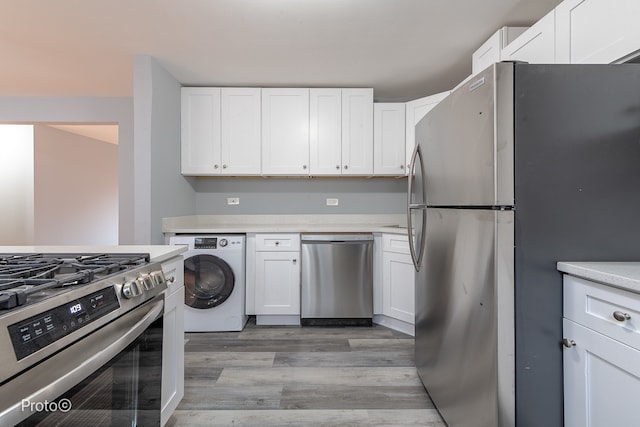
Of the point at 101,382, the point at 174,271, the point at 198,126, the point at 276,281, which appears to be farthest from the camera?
the point at 198,126

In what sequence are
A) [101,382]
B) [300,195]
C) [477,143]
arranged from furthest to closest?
[300,195] < [477,143] < [101,382]

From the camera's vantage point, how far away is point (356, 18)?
78.3 inches

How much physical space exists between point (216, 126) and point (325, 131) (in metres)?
1.08

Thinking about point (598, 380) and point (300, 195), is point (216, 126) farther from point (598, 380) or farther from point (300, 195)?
point (598, 380)

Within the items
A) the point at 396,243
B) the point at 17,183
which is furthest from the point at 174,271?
the point at 17,183

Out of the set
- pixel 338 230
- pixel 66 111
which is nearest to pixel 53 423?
pixel 338 230

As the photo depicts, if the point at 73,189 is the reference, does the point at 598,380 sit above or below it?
below

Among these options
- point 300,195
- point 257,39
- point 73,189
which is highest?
point 257,39

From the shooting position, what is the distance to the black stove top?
→ 0.68 metres

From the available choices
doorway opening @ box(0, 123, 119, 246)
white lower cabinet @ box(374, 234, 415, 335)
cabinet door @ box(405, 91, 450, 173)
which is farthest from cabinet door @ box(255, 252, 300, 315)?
doorway opening @ box(0, 123, 119, 246)

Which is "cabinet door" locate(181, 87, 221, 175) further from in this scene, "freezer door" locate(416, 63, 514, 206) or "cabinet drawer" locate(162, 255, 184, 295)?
"freezer door" locate(416, 63, 514, 206)

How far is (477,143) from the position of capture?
119 centimetres

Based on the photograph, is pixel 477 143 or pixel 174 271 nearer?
pixel 477 143

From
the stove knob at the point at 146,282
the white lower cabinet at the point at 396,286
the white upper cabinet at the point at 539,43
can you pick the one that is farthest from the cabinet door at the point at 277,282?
the white upper cabinet at the point at 539,43
